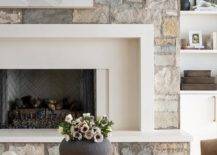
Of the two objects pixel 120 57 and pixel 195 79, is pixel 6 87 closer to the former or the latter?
pixel 120 57

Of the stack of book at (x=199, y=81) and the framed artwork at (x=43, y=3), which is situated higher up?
the framed artwork at (x=43, y=3)

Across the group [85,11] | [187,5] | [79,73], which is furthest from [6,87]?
[187,5]

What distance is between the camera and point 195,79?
5.30 meters

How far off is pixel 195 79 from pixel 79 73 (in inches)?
49.6

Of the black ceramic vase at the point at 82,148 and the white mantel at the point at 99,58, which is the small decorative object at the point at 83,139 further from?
the white mantel at the point at 99,58

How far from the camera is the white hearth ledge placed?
4258 millimetres

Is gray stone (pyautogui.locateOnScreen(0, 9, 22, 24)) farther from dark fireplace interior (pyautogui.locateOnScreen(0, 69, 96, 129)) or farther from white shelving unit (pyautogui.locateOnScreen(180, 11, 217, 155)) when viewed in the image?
white shelving unit (pyautogui.locateOnScreen(180, 11, 217, 155))

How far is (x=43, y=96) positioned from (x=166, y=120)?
1266 millimetres

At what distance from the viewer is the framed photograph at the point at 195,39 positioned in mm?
5371

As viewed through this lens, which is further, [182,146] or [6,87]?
[6,87]

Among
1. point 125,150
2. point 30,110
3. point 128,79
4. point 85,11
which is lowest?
point 125,150

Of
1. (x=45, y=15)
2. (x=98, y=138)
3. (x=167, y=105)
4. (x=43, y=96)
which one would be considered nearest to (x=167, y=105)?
(x=167, y=105)

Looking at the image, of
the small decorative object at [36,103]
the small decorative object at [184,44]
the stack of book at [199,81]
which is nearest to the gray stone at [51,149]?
the small decorative object at [36,103]

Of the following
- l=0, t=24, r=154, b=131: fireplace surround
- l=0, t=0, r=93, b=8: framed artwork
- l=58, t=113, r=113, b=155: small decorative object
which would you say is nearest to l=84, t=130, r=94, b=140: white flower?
l=58, t=113, r=113, b=155: small decorative object
